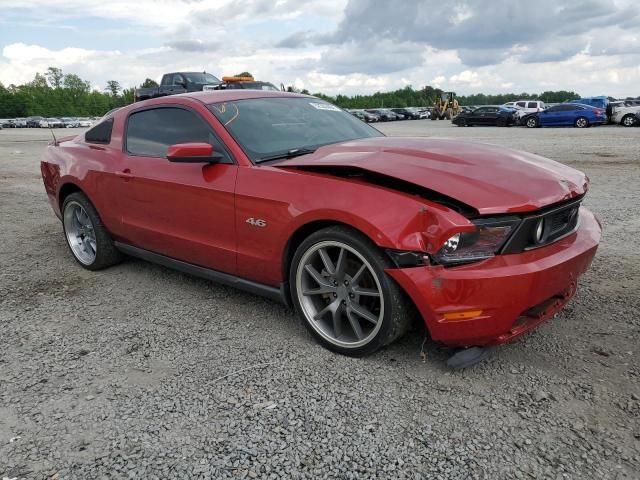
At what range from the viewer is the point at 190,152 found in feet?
11.1

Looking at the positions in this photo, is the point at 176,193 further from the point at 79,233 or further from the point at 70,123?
the point at 70,123

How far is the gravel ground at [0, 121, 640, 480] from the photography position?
225 centimetres

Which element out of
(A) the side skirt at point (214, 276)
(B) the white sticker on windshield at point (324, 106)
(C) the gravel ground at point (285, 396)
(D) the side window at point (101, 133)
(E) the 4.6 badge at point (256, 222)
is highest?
(B) the white sticker on windshield at point (324, 106)

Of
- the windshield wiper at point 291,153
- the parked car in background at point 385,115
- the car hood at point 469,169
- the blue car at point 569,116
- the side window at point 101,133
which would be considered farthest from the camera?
the parked car in background at point 385,115

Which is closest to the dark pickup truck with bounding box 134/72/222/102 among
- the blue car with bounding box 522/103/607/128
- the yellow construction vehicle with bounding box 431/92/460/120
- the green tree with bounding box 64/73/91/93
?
the blue car with bounding box 522/103/607/128

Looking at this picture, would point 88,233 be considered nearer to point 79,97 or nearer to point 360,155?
point 360,155

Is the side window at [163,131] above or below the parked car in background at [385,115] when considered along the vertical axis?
above

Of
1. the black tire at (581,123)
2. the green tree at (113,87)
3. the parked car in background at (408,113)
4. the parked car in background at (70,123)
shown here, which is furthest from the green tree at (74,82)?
the black tire at (581,123)

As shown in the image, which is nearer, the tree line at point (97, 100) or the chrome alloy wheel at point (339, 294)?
the chrome alloy wheel at point (339, 294)

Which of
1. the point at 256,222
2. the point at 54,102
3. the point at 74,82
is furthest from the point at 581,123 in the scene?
the point at 74,82

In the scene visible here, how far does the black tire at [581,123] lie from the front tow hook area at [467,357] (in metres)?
27.0

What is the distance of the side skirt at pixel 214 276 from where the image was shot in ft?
11.2

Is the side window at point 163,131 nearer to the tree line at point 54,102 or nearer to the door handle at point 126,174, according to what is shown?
the door handle at point 126,174

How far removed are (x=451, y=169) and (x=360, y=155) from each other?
0.58 meters
